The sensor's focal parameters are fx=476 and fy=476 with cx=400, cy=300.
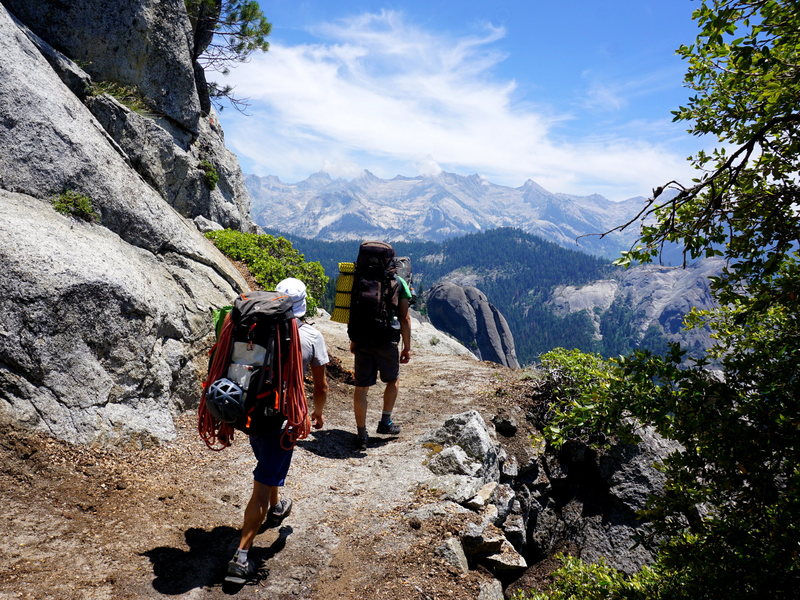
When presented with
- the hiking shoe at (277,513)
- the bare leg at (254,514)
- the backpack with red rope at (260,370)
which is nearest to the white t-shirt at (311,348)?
the backpack with red rope at (260,370)

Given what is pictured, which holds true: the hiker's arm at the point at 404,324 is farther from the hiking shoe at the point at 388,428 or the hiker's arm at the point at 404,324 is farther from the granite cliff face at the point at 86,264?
the granite cliff face at the point at 86,264

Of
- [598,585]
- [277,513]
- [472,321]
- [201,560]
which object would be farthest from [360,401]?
[472,321]

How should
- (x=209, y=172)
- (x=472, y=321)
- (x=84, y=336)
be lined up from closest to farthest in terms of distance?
1. (x=84, y=336)
2. (x=209, y=172)
3. (x=472, y=321)

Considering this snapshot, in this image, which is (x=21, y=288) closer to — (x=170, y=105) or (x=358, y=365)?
(x=358, y=365)

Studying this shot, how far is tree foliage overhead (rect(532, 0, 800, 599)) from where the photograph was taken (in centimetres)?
365

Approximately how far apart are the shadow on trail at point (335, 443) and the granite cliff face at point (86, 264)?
2296 millimetres

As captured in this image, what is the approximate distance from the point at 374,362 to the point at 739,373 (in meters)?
5.59

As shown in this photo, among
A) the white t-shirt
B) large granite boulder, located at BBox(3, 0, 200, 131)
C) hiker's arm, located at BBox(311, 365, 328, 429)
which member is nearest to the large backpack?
hiker's arm, located at BBox(311, 365, 328, 429)

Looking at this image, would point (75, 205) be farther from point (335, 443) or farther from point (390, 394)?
point (390, 394)

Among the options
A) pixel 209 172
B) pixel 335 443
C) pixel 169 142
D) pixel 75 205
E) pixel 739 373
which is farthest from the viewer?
pixel 209 172

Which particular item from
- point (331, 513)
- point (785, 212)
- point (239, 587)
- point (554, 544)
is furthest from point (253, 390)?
point (554, 544)

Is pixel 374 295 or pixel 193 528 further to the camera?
pixel 374 295

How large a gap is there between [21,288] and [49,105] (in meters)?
5.00

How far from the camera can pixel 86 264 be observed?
23.6ft
